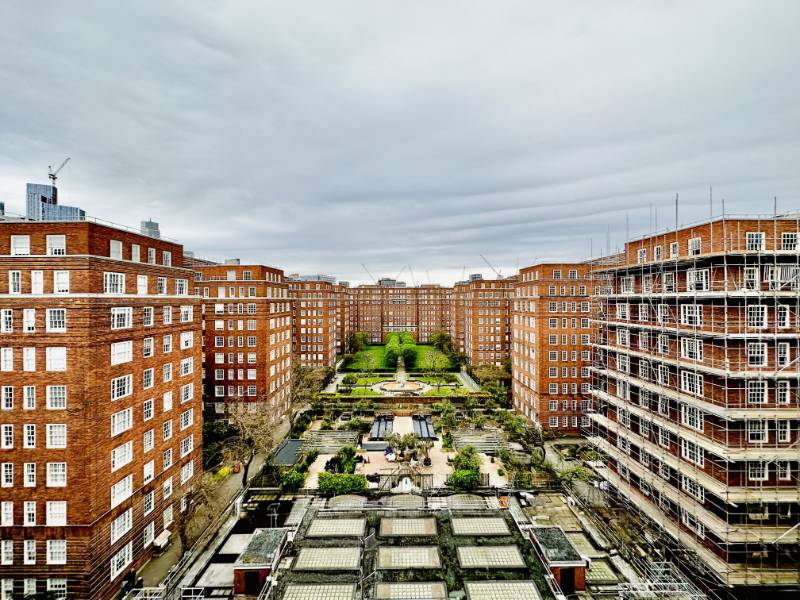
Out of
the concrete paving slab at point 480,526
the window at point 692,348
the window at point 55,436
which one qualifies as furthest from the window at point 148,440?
the window at point 692,348

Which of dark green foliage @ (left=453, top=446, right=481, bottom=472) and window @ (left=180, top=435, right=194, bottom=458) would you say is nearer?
window @ (left=180, top=435, right=194, bottom=458)


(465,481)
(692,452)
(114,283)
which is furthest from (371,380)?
(692,452)

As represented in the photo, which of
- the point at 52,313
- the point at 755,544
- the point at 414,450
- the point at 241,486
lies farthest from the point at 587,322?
the point at 52,313

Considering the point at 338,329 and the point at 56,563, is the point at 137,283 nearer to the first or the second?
the point at 56,563

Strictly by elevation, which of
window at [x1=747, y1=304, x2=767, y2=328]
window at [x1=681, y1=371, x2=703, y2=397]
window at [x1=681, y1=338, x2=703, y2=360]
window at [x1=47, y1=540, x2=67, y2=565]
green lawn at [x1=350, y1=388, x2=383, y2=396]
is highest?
window at [x1=747, y1=304, x2=767, y2=328]

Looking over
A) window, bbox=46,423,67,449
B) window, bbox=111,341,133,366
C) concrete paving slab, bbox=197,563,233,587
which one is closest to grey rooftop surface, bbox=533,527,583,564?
concrete paving slab, bbox=197,563,233,587

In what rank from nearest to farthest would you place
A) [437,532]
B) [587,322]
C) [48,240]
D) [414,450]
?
[437,532] < [48,240] < [414,450] < [587,322]

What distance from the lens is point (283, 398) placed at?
6147cm

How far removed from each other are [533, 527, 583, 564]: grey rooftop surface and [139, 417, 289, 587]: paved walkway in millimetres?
24435

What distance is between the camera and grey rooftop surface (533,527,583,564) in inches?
810

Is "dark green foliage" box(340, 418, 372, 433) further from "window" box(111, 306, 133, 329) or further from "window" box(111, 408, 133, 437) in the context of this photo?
"window" box(111, 306, 133, 329)

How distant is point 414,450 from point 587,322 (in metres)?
28.1

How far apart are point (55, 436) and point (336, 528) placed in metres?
17.1

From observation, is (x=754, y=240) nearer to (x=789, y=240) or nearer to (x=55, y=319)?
(x=789, y=240)
